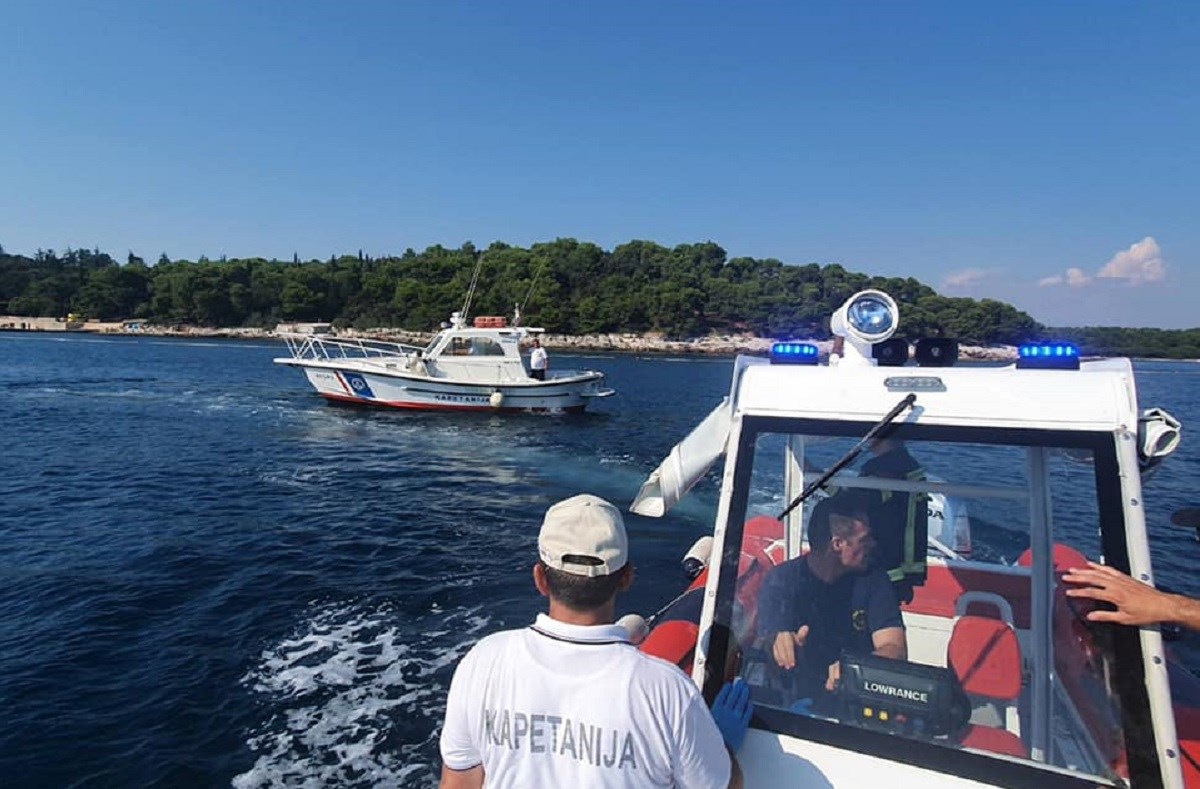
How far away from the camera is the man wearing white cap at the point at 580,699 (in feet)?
6.10

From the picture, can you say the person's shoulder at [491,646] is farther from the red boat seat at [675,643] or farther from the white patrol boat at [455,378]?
the white patrol boat at [455,378]

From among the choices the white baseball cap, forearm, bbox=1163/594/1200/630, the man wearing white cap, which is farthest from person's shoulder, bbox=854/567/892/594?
the white baseball cap

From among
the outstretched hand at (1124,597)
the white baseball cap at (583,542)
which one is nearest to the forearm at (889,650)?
the outstretched hand at (1124,597)

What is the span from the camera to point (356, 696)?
260 inches

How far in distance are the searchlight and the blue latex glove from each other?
1.76 m

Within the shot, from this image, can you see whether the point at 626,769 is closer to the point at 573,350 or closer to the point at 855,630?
the point at 855,630

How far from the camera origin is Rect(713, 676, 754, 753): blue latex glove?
254cm

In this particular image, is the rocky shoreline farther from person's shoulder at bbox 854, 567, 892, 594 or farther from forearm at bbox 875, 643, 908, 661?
forearm at bbox 875, 643, 908, 661

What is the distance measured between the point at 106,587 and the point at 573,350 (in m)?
97.0

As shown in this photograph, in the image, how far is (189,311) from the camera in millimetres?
122750

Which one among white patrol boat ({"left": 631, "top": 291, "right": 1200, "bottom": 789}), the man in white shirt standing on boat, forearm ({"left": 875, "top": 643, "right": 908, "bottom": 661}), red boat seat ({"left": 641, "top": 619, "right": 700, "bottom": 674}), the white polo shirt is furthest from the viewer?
the man in white shirt standing on boat

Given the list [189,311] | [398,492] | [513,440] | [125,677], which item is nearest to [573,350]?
[189,311]

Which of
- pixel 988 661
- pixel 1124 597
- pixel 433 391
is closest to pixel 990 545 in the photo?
pixel 988 661

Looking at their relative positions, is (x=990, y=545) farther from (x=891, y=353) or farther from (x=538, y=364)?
(x=538, y=364)
